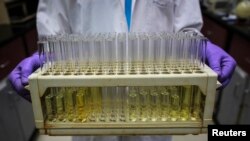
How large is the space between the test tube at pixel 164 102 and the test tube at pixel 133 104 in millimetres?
67

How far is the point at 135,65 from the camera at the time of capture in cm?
56

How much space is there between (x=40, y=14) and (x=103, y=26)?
0.85ft

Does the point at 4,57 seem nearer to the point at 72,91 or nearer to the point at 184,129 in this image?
the point at 72,91

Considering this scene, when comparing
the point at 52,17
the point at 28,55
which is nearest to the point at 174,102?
the point at 52,17

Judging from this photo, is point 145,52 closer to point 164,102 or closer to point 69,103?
point 164,102

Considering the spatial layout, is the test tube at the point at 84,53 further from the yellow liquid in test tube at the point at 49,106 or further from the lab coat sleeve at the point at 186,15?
the lab coat sleeve at the point at 186,15

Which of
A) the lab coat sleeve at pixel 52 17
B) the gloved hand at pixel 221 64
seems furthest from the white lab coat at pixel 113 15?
the gloved hand at pixel 221 64

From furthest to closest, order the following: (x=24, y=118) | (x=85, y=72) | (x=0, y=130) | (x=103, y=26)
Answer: (x=24, y=118) < (x=0, y=130) < (x=103, y=26) < (x=85, y=72)

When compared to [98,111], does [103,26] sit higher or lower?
higher

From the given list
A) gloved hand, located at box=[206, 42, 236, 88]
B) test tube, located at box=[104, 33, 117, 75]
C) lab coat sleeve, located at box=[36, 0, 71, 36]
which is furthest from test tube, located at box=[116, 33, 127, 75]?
lab coat sleeve, located at box=[36, 0, 71, 36]

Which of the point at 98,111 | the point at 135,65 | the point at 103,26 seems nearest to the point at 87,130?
the point at 98,111

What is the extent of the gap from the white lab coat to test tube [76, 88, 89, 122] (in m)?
0.33

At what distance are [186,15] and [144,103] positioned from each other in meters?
0.43

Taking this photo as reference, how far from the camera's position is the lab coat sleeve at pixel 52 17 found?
2.66 feet
